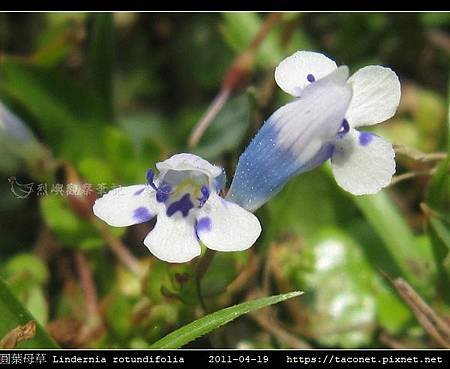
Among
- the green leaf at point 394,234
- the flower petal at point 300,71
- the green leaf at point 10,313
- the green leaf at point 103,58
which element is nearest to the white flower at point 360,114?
the flower petal at point 300,71

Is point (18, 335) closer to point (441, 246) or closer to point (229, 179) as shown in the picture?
point (229, 179)

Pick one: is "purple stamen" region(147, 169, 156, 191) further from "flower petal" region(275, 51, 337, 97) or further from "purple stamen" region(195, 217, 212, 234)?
"flower petal" region(275, 51, 337, 97)

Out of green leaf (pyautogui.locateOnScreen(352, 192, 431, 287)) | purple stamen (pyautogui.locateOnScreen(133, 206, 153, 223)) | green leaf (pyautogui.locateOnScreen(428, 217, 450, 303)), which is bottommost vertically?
green leaf (pyautogui.locateOnScreen(352, 192, 431, 287))

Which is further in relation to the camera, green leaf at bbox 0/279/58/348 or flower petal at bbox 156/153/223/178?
green leaf at bbox 0/279/58/348

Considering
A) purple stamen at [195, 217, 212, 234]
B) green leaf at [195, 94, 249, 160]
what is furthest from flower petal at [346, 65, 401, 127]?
green leaf at [195, 94, 249, 160]

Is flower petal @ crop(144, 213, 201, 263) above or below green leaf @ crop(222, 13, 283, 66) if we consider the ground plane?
above
